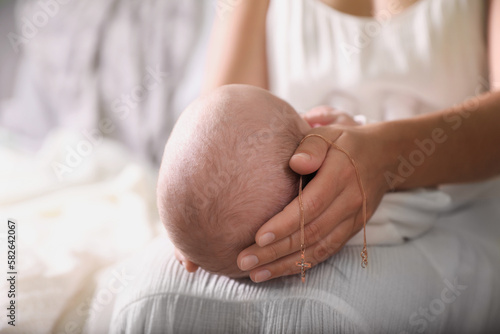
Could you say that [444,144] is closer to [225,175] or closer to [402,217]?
[402,217]

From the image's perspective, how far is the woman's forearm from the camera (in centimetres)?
77

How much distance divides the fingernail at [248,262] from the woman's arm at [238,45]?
51cm

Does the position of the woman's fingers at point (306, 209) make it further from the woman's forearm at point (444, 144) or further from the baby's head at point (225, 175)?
the woman's forearm at point (444, 144)

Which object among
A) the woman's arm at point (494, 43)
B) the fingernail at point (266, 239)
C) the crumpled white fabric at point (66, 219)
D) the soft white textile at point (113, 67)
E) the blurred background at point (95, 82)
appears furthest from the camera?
the soft white textile at point (113, 67)

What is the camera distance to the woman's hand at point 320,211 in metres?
0.58

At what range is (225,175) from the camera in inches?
22.8

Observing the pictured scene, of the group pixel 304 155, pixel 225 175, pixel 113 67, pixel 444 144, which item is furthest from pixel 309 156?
pixel 113 67

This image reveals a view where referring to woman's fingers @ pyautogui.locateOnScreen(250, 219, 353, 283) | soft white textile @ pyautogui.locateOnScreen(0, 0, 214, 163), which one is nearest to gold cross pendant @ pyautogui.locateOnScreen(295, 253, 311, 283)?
woman's fingers @ pyautogui.locateOnScreen(250, 219, 353, 283)

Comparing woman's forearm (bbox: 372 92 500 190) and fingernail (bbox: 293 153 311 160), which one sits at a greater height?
fingernail (bbox: 293 153 311 160)

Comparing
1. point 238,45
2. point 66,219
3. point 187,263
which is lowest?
point 66,219

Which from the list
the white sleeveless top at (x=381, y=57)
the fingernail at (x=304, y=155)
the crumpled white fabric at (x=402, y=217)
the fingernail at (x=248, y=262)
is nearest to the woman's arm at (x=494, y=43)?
the white sleeveless top at (x=381, y=57)

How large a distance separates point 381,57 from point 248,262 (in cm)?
69

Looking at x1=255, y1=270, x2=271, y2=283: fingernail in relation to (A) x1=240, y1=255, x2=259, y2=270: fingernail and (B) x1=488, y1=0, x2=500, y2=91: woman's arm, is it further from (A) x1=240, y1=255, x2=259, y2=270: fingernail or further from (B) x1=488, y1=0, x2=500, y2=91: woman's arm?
(B) x1=488, y1=0, x2=500, y2=91: woman's arm

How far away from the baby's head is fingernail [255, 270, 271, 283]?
0.04 metres
